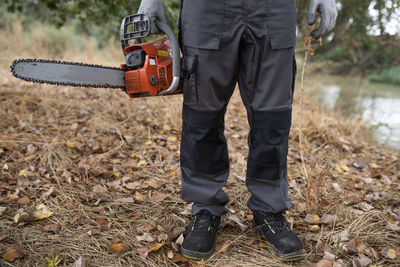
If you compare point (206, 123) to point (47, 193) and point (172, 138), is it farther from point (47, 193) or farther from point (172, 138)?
point (172, 138)

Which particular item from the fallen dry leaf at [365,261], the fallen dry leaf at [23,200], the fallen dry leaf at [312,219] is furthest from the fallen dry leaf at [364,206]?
the fallen dry leaf at [23,200]

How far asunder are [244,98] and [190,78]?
1.01ft

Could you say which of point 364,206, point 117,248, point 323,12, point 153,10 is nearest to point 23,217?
point 117,248

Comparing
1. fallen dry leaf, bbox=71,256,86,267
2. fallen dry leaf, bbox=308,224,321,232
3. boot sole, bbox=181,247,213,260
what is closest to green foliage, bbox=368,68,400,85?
fallen dry leaf, bbox=308,224,321,232

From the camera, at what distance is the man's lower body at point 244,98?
4.32 ft

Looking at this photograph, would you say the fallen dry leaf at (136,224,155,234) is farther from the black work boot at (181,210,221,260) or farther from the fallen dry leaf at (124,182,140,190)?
the fallen dry leaf at (124,182,140,190)

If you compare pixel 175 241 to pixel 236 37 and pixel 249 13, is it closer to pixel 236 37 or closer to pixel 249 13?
pixel 236 37

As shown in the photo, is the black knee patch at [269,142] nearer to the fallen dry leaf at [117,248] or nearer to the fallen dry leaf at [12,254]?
the fallen dry leaf at [117,248]

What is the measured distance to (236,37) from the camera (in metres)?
1.33

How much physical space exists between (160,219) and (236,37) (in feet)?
3.66

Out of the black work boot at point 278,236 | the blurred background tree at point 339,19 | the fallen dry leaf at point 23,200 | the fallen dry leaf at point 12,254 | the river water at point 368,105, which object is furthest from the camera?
the river water at point 368,105

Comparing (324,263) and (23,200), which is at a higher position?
(23,200)

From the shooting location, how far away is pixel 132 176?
2.22 metres

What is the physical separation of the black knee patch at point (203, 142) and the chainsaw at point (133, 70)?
0.19 metres
